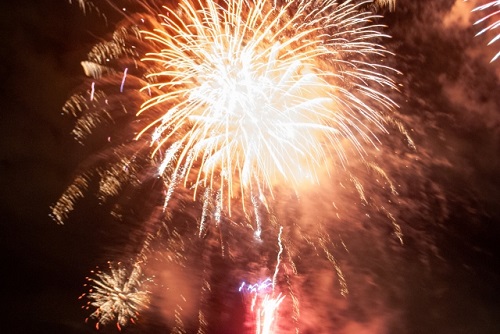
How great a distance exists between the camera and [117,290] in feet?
23.7

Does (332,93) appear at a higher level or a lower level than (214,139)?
higher

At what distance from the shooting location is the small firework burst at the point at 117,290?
721 centimetres

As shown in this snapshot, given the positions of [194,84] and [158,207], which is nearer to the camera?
[194,84]

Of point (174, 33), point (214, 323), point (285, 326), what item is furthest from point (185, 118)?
point (214, 323)

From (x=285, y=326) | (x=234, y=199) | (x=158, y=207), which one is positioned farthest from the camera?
(x=285, y=326)

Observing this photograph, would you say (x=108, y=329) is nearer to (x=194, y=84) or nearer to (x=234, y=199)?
(x=234, y=199)

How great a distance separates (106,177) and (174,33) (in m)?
1.86

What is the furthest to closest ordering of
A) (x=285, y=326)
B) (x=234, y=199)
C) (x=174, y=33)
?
(x=285, y=326) → (x=234, y=199) → (x=174, y=33)

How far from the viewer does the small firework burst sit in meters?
7.21

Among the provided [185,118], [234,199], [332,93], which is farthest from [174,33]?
[234,199]

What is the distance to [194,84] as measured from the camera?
5.19m

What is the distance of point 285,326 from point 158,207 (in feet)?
15.0

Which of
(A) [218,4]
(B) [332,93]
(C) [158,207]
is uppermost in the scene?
(A) [218,4]

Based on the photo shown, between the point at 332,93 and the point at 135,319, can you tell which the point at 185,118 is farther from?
the point at 135,319
